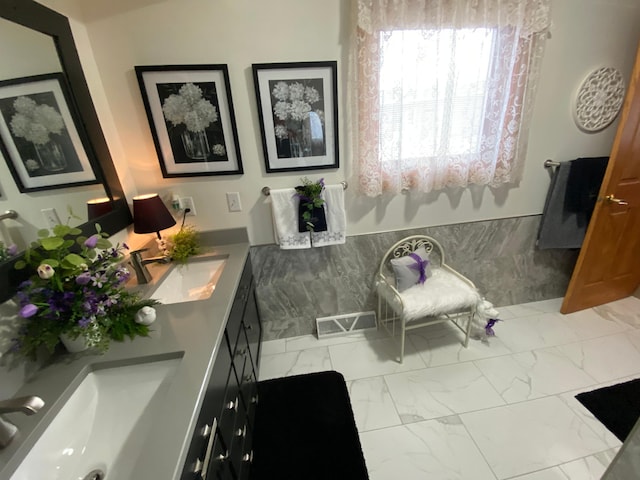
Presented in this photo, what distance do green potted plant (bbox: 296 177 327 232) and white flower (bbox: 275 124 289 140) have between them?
0.27m

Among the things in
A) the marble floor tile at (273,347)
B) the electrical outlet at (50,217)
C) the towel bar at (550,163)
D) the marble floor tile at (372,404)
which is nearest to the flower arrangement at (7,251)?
the electrical outlet at (50,217)

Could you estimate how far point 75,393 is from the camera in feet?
2.52

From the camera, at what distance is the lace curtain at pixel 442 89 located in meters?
1.42

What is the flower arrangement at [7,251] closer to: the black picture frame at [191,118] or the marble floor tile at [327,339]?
the black picture frame at [191,118]

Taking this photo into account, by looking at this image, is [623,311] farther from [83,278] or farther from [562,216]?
[83,278]

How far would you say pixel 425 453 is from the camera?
1.31m

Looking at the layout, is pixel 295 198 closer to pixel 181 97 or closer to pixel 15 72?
pixel 181 97

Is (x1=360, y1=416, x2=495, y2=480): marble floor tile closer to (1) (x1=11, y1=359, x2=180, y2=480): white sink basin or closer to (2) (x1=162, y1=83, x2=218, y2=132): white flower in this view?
(1) (x1=11, y1=359, x2=180, y2=480): white sink basin

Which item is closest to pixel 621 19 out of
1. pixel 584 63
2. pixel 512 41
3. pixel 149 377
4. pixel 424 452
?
pixel 584 63

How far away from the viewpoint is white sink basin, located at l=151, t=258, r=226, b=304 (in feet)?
4.51

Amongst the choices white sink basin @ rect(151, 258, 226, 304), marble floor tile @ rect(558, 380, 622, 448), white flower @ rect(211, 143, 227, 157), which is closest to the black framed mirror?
white sink basin @ rect(151, 258, 226, 304)

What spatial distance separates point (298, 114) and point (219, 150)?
19.9 inches

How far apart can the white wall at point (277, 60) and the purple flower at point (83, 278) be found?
0.89 meters

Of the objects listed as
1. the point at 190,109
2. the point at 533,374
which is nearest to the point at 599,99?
the point at 533,374
